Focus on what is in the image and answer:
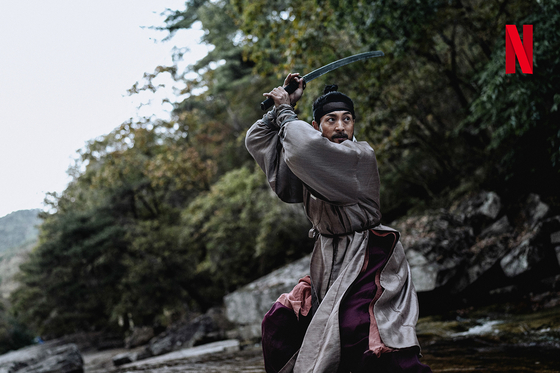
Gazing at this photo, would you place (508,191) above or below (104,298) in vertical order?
above

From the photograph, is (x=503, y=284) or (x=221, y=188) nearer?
(x=503, y=284)

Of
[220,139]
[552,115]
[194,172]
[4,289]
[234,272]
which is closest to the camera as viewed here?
[552,115]

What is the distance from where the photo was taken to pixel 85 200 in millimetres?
17500

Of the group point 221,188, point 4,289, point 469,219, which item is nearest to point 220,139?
point 221,188

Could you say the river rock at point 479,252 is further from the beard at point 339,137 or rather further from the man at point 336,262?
the beard at point 339,137

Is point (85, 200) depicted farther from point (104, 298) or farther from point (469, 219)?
point (469, 219)

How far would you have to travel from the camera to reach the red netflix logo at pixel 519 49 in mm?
4816

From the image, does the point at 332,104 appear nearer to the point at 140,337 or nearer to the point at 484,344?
the point at 484,344

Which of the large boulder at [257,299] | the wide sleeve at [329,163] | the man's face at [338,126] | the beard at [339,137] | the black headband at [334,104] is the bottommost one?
the large boulder at [257,299]

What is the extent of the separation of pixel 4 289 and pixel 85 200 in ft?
80.2

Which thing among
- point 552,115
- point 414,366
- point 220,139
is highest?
point 220,139

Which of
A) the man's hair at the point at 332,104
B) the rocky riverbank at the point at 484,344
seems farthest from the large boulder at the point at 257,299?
the man's hair at the point at 332,104

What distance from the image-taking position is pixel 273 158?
2.14 metres

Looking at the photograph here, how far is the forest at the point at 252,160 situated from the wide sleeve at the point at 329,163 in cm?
375
